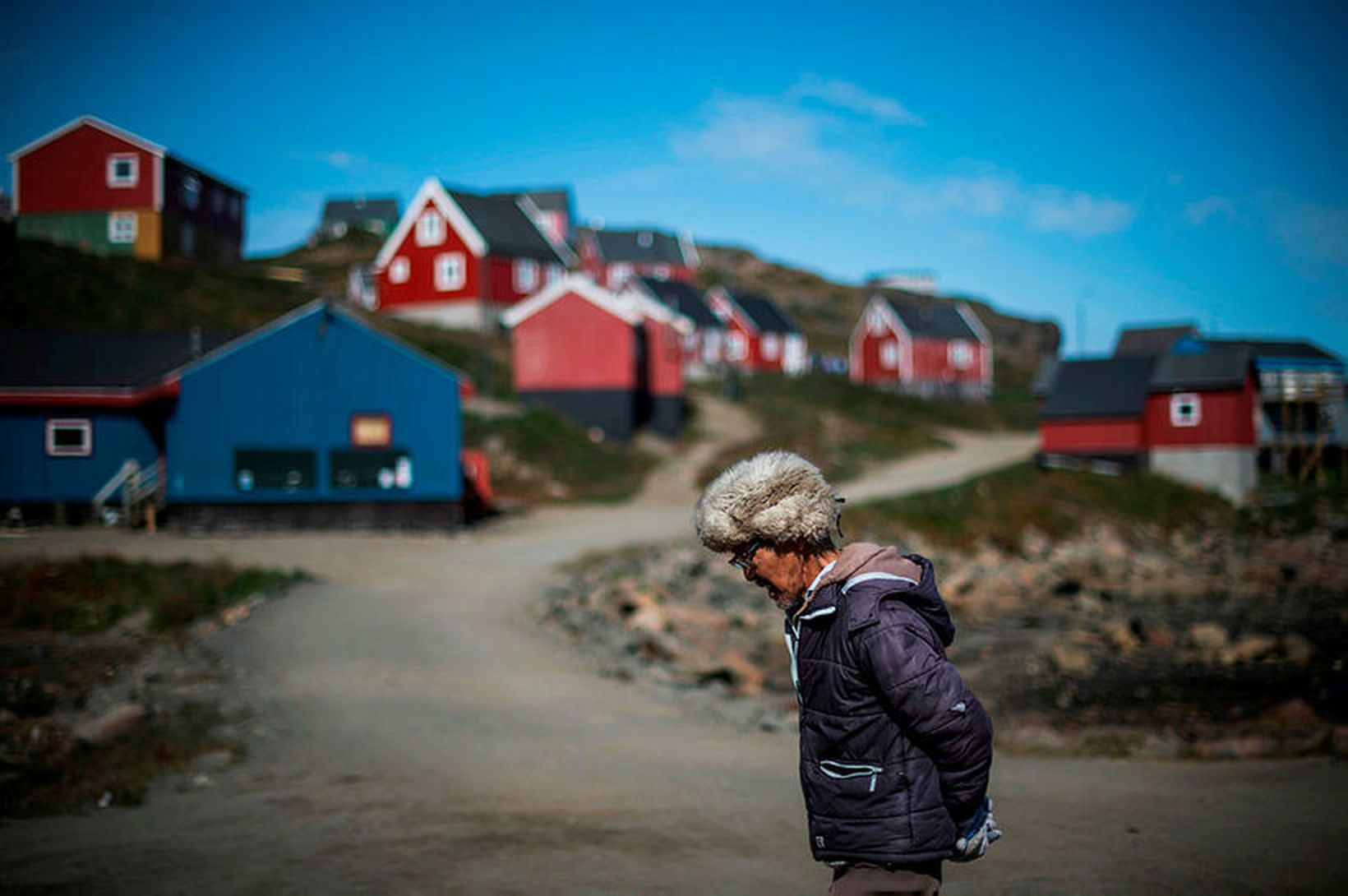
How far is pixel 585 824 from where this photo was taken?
863 centimetres

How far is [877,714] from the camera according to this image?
3.21m

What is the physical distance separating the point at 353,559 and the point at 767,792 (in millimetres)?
14521

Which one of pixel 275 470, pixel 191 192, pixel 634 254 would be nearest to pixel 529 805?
pixel 275 470

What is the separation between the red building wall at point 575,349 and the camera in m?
40.7

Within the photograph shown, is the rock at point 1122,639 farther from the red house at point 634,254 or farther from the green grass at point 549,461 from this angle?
the red house at point 634,254

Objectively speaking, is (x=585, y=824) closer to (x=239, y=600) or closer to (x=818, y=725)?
(x=818, y=725)

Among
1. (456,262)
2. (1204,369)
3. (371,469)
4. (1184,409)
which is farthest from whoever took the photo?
(456,262)

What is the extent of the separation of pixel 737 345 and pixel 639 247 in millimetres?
21777

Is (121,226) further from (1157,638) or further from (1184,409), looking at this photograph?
(1184,409)

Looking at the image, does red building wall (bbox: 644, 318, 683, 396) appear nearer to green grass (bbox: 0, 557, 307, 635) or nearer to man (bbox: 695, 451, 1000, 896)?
green grass (bbox: 0, 557, 307, 635)

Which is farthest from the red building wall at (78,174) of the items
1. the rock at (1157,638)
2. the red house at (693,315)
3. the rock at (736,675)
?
the red house at (693,315)

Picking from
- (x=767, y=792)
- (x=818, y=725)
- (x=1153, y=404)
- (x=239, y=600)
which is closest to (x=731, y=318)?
(x=1153, y=404)

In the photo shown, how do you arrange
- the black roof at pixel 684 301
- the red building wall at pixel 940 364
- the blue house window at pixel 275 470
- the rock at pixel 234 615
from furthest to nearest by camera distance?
the red building wall at pixel 940 364 < the black roof at pixel 684 301 < the blue house window at pixel 275 470 < the rock at pixel 234 615

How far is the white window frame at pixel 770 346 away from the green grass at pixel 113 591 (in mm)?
51701
